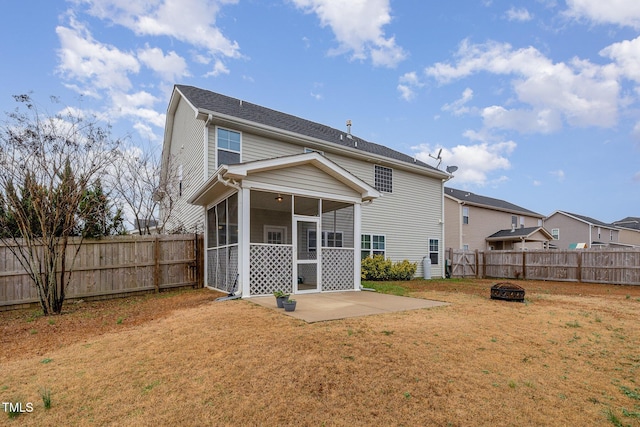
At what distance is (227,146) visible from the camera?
11.4 m

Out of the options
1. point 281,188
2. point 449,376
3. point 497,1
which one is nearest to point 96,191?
point 281,188

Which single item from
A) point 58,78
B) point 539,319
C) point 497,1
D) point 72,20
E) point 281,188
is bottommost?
point 539,319

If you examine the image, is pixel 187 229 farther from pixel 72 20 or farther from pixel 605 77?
pixel 605 77

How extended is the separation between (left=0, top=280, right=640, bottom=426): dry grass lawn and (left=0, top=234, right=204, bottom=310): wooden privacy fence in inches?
99.4

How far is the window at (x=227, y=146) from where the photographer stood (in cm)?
1125

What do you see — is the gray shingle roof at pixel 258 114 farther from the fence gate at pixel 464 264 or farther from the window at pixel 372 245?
the fence gate at pixel 464 264

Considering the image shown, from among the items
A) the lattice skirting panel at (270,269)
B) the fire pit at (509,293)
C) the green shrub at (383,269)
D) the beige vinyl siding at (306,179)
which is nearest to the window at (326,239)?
the green shrub at (383,269)

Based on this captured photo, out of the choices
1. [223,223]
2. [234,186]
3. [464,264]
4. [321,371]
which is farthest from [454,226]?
[321,371]

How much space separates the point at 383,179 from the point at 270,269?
9203 mm

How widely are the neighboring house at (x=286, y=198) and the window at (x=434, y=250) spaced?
0.07 m

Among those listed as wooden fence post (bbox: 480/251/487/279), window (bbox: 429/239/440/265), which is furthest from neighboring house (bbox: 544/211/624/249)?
window (bbox: 429/239/440/265)

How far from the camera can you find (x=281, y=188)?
28.4 feet

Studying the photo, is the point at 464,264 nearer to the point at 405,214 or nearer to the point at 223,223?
the point at 405,214

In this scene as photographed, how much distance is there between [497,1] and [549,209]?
2914cm
